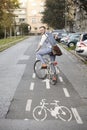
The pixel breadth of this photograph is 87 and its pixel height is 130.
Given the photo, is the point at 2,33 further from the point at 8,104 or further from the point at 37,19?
the point at 8,104

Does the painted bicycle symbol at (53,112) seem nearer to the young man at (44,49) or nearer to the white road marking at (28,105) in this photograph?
the white road marking at (28,105)

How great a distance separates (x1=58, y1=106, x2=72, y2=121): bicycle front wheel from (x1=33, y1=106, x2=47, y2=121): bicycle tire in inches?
12.9

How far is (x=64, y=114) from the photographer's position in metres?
9.19

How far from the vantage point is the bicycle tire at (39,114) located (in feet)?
28.8

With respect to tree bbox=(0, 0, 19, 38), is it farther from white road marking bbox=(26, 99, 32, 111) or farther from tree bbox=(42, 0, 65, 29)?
white road marking bbox=(26, 99, 32, 111)

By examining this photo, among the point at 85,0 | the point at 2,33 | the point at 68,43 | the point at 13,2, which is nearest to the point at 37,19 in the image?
the point at 2,33

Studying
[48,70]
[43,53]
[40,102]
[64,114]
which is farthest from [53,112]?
[43,53]

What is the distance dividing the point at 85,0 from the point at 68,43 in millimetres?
11504

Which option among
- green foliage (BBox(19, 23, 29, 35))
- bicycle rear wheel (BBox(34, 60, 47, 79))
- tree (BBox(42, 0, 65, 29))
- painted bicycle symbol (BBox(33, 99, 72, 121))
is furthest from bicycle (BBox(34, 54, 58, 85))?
green foliage (BBox(19, 23, 29, 35))

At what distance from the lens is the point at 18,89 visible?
1310 centimetres

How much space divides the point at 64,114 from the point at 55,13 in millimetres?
75128

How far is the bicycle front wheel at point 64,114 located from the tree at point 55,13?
6944 centimetres

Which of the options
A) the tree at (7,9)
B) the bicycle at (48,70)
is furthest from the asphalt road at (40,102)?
the tree at (7,9)

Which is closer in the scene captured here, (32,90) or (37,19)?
(32,90)
